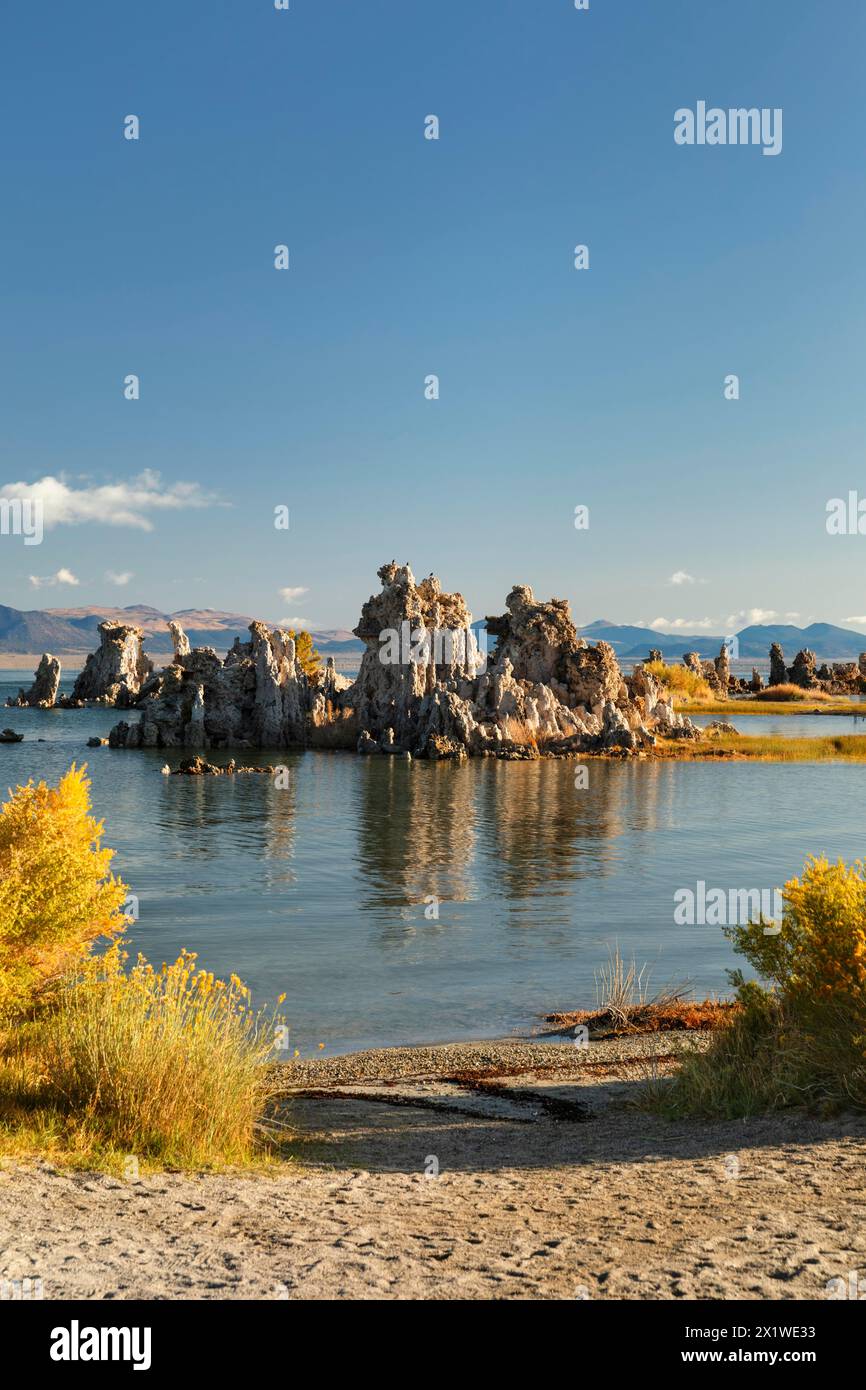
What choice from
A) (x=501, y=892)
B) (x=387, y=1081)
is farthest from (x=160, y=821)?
(x=387, y=1081)

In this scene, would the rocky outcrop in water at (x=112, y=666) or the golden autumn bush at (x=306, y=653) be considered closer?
the golden autumn bush at (x=306, y=653)


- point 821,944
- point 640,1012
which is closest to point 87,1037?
point 821,944

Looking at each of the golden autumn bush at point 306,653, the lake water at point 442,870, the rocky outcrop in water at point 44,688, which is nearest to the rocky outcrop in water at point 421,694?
the lake water at point 442,870

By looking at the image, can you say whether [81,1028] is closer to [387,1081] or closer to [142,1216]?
[142,1216]

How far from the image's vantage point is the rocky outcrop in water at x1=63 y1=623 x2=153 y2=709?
13875cm

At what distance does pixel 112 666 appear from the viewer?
140250 mm

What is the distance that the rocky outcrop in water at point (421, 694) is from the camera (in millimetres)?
69625

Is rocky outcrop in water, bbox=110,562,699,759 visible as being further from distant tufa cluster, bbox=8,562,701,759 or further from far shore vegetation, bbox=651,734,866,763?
far shore vegetation, bbox=651,734,866,763

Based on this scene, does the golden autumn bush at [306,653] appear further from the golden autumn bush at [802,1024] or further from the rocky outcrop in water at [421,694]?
the golden autumn bush at [802,1024]

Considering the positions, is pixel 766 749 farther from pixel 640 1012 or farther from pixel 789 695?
pixel 789 695

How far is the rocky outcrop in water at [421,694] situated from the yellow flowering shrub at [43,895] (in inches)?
2210

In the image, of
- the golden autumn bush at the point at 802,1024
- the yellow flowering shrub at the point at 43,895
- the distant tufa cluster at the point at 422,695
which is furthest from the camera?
the distant tufa cluster at the point at 422,695

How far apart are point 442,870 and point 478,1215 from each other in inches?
939
